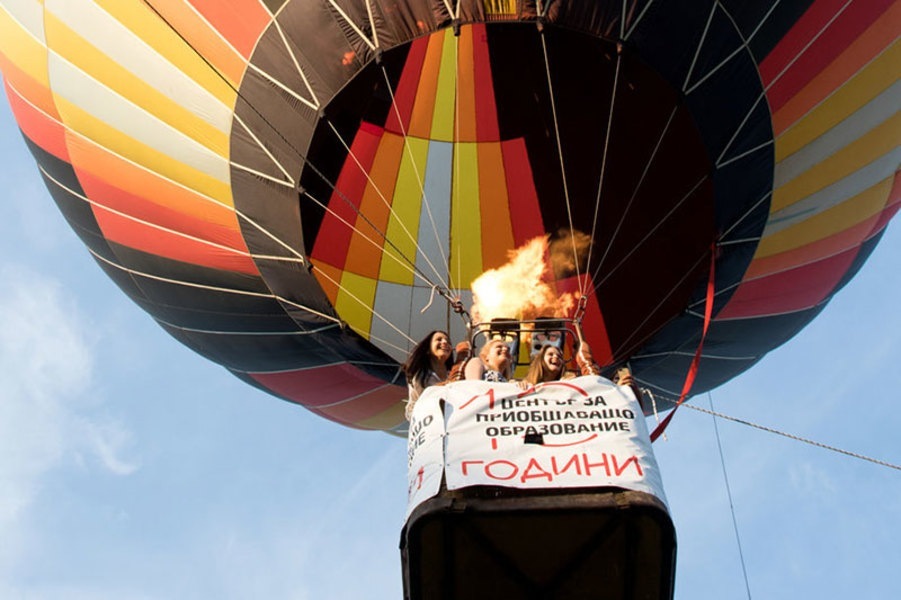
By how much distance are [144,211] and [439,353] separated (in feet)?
8.87

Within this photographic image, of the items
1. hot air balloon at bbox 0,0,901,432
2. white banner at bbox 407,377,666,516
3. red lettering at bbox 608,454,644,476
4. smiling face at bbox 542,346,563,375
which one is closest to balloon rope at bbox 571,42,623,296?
hot air balloon at bbox 0,0,901,432

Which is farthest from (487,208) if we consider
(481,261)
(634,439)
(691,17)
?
(634,439)

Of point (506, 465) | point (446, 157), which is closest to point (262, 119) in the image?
point (446, 157)

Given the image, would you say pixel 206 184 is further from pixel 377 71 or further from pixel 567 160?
pixel 567 160

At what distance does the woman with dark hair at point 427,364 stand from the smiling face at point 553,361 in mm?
563

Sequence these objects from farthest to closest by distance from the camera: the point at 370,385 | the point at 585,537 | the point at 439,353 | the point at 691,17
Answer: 1. the point at 370,385
2. the point at 691,17
3. the point at 439,353
4. the point at 585,537

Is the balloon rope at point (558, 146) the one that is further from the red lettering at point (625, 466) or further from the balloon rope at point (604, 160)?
the red lettering at point (625, 466)

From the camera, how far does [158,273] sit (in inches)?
318

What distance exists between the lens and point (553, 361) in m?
5.73

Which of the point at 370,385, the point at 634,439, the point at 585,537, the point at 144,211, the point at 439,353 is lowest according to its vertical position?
the point at 585,537

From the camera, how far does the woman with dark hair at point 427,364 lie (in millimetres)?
5949

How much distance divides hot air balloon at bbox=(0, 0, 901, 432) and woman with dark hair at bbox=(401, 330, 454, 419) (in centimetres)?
151

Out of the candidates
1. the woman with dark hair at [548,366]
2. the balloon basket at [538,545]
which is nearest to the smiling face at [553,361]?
the woman with dark hair at [548,366]

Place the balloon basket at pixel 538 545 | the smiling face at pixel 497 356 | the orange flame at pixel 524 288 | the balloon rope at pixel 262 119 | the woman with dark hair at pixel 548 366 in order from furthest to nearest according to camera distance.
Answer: the orange flame at pixel 524 288 < the balloon rope at pixel 262 119 < the smiling face at pixel 497 356 < the woman with dark hair at pixel 548 366 < the balloon basket at pixel 538 545
